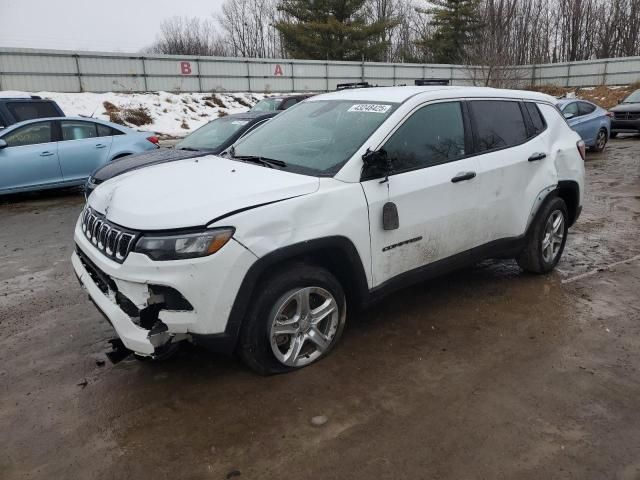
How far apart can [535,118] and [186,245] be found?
3.56m

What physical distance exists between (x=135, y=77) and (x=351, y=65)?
1397 centimetres

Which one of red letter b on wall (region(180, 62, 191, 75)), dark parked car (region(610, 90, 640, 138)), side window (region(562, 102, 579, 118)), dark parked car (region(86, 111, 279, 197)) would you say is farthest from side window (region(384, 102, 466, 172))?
red letter b on wall (region(180, 62, 191, 75))

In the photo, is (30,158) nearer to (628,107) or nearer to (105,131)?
(105,131)

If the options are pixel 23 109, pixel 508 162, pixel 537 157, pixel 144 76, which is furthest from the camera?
pixel 144 76

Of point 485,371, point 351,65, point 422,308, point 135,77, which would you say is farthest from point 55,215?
point 351,65

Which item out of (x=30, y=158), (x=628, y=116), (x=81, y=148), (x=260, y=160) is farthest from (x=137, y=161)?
(x=628, y=116)

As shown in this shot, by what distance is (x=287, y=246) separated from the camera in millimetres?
2932

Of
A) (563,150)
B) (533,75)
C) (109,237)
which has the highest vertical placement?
(533,75)

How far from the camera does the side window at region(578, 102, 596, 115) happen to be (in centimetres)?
1296

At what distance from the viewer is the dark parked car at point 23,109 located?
33.4 feet

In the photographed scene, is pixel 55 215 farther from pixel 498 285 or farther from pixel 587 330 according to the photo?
pixel 587 330

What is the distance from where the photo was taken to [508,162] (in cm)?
422

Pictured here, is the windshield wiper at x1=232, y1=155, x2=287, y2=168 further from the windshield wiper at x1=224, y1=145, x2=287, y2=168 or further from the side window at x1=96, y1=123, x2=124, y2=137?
the side window at x1=96, y1=123, x2=124, y2=137

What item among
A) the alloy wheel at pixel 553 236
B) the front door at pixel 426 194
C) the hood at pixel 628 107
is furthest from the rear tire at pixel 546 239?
the hood at pixel 628 107
